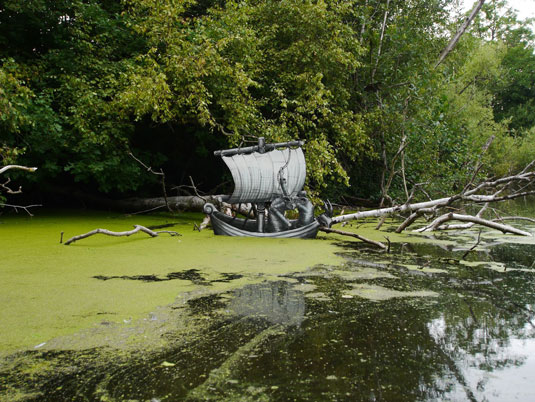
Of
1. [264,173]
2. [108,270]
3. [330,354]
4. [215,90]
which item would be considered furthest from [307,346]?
[215,90]

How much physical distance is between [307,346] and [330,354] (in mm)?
162

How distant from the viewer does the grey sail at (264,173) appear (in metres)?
7.55

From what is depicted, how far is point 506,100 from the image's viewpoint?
33312 mm

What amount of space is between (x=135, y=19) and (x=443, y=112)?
8.09m

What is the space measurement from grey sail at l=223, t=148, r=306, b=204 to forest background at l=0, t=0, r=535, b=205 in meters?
1.04

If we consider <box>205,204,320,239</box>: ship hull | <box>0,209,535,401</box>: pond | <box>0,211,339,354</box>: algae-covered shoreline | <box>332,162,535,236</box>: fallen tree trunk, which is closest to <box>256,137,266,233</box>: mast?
<box>205,204,320,239</box>: ship hull

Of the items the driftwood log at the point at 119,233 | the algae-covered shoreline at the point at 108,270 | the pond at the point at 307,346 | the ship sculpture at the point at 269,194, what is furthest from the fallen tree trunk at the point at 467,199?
the driftwood log at the point at 119,233

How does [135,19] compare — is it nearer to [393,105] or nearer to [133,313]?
[393,105]

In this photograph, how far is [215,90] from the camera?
30.8ft

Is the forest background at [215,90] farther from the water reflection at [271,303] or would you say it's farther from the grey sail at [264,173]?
the water reflection at [271,303]

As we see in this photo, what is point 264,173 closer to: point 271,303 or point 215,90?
point 215,90

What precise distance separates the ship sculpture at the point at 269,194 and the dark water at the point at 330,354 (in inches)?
111

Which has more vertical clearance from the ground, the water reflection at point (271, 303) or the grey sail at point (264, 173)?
the grey sail at point (264, 173)

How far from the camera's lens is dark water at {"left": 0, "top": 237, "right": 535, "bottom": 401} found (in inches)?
82.6
